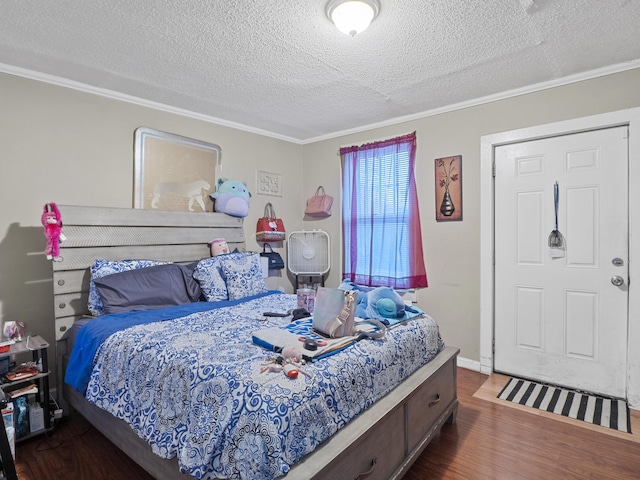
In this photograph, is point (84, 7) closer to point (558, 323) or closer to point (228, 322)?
point (228, 322)

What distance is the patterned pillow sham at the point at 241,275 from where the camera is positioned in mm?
2951

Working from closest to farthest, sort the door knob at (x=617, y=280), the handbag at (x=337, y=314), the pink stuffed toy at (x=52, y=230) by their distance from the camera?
1. the handbag at (x=337, y=314)
2. the pink stuffed toy at (x=52, y=230)
3. the door knob at (x=617, y=280)

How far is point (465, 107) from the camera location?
3.26m

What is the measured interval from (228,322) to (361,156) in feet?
8.26

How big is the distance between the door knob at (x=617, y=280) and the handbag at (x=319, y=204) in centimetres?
271

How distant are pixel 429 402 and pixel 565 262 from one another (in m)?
1.76

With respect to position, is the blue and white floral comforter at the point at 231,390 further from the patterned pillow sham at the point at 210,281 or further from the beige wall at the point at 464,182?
the beige wall at the point at 464,182

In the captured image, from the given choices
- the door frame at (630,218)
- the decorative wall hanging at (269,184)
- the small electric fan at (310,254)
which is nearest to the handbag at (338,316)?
the door frame at (630,218)

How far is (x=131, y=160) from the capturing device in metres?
3.07

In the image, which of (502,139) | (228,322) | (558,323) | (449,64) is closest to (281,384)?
(228,322)

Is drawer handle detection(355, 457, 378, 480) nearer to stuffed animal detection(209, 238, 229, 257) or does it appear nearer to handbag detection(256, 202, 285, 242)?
stuffed animal detection(209, 238, 229, 257)

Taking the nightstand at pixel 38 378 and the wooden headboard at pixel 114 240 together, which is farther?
the wooden headboard at pixel 114 240

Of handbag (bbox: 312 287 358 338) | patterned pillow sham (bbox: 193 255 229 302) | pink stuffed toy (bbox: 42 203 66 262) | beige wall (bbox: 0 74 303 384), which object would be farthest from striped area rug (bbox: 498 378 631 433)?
beige wall (bbox: 0 74 303 384)

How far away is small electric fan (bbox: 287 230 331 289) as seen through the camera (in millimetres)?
4234
